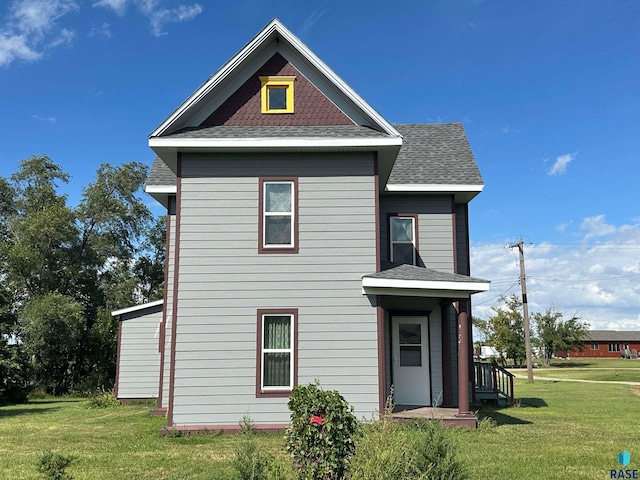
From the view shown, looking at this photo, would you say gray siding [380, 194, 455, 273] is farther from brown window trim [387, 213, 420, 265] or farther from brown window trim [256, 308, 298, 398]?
brown window trim [256, 308, 298, 398]

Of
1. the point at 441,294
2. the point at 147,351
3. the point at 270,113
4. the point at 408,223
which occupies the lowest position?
the point at 147,351

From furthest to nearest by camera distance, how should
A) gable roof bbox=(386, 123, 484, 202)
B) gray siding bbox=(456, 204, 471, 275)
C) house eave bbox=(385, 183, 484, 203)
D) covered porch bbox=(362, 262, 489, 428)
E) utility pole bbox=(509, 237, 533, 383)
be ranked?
utility pole bbox=(509, 237, 533, 383)
gray siding bbox=(456, 204, 471, 275)
gable roof bbox=(386, 123, 484, 202)
house eave bbox=(385, 183, 484, 203)
covered porch bbox=(362, 262, 489, 428)

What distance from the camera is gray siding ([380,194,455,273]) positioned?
1430 cm

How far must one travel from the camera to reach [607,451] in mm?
8969

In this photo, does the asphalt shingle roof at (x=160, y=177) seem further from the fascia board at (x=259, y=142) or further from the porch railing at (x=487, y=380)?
the porch railing at (x=487, y=380)

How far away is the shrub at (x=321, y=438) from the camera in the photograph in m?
5.41

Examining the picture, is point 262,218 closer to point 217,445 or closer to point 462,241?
point 217,445

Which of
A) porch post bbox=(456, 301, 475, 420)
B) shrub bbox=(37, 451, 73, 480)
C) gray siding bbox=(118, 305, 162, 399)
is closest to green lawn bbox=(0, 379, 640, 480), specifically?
porch post bbox=(456, 301, 475, 420)

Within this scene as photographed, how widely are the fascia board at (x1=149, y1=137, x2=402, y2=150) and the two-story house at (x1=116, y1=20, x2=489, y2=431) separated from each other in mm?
22

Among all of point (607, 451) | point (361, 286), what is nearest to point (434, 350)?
point (361, 286)

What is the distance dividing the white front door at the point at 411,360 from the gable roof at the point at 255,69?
16.2 feet

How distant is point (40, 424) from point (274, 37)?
10.6m

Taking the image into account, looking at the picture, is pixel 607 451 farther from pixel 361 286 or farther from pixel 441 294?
pixel 361 286

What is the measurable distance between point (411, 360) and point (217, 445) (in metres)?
5.63
